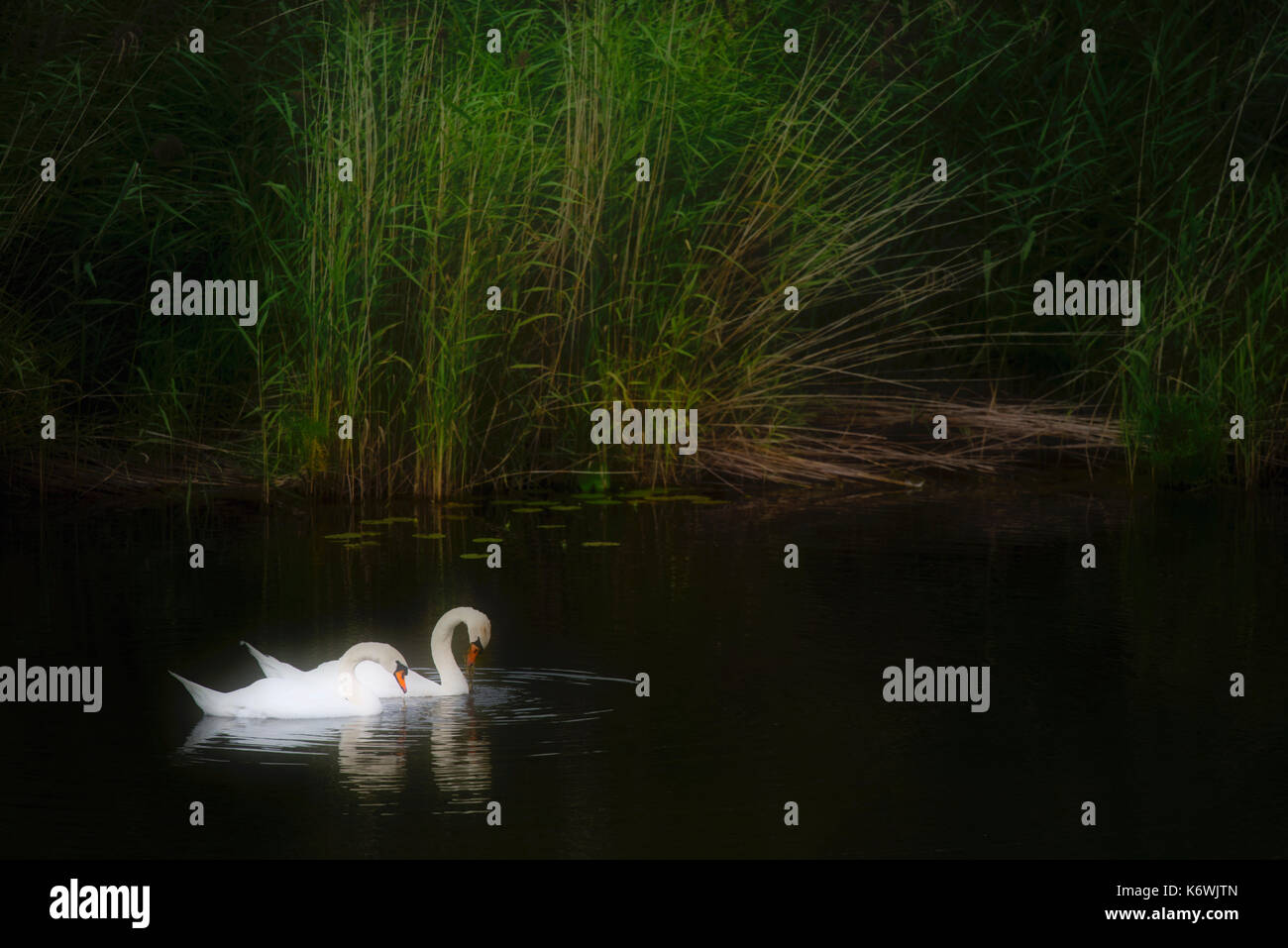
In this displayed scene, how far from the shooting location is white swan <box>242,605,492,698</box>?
5.71m

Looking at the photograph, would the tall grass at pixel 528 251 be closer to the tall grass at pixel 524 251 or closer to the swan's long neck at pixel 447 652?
the tall grass at pixel 524 251

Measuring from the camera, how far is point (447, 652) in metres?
5.93

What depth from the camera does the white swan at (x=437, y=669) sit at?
571 cm

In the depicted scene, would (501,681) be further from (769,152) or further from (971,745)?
(769,152)

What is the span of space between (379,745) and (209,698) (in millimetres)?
561

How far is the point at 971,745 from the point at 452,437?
14.2 ft

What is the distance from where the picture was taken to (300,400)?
9219mm

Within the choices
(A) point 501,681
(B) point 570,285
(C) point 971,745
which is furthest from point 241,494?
(C) point 971,745

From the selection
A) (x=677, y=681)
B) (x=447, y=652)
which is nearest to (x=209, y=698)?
(x=447, y=652)

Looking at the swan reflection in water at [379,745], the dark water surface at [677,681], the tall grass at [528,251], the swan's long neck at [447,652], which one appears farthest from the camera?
the tall grass at [528,251]

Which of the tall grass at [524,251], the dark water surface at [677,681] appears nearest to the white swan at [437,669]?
the dark water surface at [677,681]

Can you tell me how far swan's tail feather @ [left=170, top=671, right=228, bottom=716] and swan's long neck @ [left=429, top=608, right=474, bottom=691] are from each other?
0.62m

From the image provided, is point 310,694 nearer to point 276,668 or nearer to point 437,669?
point 276,668

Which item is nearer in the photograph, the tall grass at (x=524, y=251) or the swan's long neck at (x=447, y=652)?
the swan's long neck at (x=447, y=652)
